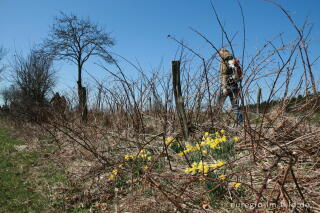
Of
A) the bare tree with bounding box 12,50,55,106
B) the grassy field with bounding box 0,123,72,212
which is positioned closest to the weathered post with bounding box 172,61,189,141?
the grassy field with bounding box 0,123,72,212

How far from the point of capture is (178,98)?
370 cm

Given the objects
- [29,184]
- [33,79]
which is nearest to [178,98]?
[29,184]

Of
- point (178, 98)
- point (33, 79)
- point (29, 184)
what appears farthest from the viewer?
point (33, 79)

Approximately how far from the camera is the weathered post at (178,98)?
3.71 m

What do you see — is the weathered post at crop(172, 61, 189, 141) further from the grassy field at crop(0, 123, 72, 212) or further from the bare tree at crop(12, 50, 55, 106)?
the bare tree at crop(12, 50, 55, 106)

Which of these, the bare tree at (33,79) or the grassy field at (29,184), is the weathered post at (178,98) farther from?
the bare tree at (33,79)

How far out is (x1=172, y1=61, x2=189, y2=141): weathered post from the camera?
3713mm

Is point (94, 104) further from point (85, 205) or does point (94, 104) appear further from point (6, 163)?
point (85, 205)

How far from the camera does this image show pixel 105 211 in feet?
7.67

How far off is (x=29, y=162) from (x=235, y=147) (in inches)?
169

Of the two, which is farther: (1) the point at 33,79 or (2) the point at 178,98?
(1) the point at 33,79

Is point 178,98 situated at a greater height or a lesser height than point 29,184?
greater

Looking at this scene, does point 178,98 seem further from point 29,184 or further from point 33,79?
point 33,79

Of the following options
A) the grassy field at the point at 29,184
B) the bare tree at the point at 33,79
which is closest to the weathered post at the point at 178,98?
the grassy field at the point at 29,184
